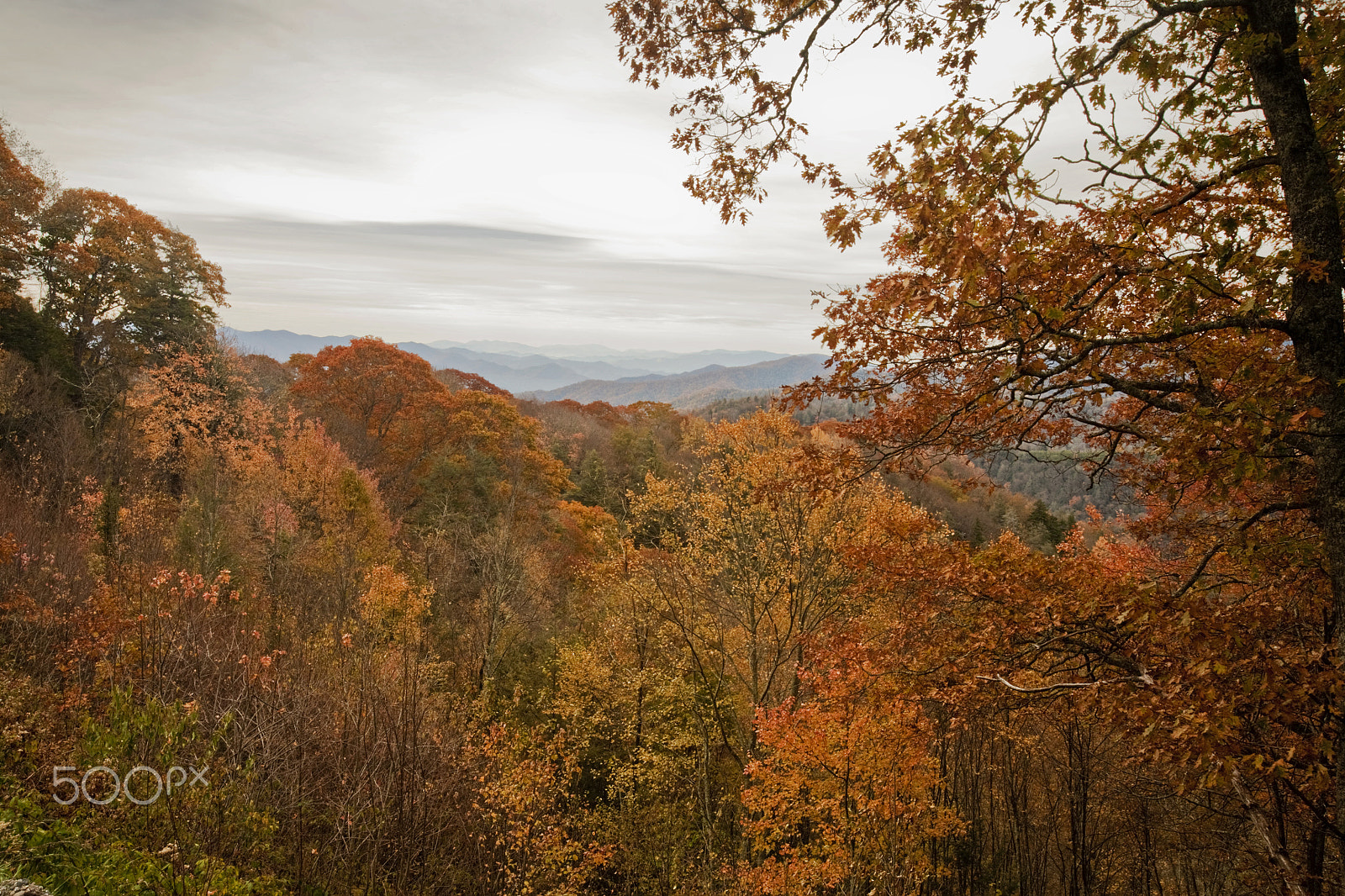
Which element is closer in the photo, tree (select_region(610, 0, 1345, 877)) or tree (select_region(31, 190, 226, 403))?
tree (select_region(610, 0, 1345, 877))

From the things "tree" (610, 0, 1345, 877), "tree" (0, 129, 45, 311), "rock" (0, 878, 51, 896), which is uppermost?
"tree" (0, 129, 45, 311)

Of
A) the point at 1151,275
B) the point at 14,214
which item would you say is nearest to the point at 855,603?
the point at 1151,275

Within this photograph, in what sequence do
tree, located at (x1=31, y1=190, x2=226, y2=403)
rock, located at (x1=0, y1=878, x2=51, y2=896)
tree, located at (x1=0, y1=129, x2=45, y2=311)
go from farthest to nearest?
tree, located at (x1=31, y1=190, x2=226, y2=403)
tree, located at (x1=0, y1=129, x2=45, y2=311)
rock, located at (x1=0, y1=878, x2=51, y2=896)

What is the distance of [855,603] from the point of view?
1315 centimetres

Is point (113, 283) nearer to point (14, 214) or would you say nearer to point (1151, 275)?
point (14, 214)

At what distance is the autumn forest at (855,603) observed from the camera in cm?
366

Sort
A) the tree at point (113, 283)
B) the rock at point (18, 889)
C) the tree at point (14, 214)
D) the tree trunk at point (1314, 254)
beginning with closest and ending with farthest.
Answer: the rock at point (18, 889)
the tree trunk at point (1314, 254)
the tree at point (14, 214)
the tree at point (113, 283)

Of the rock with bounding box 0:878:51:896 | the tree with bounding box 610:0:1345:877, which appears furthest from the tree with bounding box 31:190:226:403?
the tree with bounding box 610:0:1345:877

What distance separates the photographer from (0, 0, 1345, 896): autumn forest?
3.66 metres

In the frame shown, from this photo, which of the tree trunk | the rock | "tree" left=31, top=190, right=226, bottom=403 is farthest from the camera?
"tree" left=31, top=190, right=226, bottom=403

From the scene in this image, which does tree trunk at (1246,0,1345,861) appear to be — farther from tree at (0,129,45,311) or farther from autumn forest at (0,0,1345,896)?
tree at (0,129,45,311)

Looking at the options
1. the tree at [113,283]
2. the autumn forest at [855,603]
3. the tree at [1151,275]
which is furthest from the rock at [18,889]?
the tree at [113,283]

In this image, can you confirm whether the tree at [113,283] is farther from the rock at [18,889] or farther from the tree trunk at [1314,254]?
the tree trunk at [1314,254]

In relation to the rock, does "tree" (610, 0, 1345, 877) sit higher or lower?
higher
